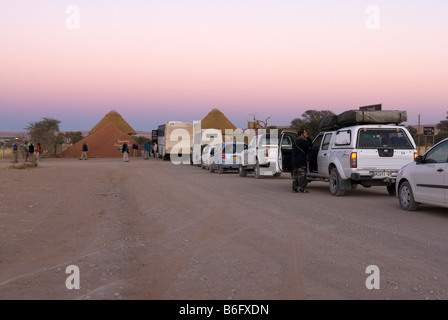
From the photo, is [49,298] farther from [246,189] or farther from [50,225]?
[246,189]

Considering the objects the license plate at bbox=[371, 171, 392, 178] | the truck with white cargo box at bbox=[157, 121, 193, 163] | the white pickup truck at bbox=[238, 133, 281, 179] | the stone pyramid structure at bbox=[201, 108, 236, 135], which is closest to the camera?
the license plate at bbox=[371, 171, 392, 178]

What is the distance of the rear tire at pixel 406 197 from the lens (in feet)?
39.1

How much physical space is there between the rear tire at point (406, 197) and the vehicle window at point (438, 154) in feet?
2.80

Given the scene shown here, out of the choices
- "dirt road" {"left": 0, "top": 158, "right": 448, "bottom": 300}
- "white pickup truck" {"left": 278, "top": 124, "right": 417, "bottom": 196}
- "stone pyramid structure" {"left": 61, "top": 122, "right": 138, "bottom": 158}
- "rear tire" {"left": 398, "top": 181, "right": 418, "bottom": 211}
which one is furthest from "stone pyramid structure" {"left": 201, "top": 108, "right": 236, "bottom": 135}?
"rear tire" {"left": 398, "top": 181, "right": 418, "bottom": 211}

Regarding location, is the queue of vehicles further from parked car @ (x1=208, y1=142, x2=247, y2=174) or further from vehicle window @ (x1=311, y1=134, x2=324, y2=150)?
parked car @ (x1=208, y1=142, x2=247, y2=174)

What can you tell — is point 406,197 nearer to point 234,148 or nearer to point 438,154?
point 438,154

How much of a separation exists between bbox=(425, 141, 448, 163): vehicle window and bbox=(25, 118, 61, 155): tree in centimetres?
5028

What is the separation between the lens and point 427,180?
444 inches

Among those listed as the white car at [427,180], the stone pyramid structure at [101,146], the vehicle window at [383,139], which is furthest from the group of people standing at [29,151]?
the white car at [427,180]

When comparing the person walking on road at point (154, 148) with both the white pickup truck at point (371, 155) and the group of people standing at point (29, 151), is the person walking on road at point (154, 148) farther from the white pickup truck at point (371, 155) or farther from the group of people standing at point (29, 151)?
the white pickup truck at point (371, 155)

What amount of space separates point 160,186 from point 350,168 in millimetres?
7880

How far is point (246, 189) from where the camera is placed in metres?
18.1

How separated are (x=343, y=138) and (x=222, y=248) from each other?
8.59m

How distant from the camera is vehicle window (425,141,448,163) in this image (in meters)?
11.1
